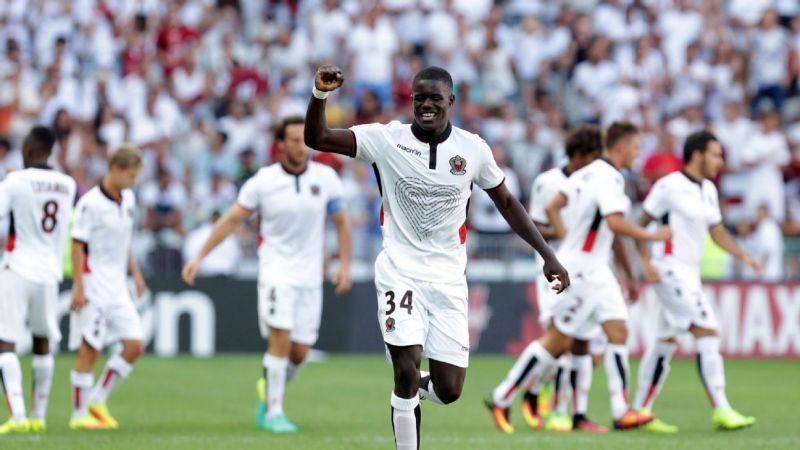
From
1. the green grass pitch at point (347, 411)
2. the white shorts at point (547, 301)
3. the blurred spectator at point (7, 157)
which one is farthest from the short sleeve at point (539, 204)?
the blurred spectator at point (7, 157)

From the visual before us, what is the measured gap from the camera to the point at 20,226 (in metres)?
12.5

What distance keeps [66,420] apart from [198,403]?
2196 mm

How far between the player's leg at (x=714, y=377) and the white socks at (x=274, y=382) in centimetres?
376

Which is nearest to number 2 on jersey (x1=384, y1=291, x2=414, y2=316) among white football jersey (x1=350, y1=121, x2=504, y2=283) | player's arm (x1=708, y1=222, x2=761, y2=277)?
white football jersey (x1=350, y1=121, x2=504, y2=283)

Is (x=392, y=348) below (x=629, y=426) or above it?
above

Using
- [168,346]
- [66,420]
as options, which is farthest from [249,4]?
[66,420]

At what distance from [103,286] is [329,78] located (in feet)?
17.6

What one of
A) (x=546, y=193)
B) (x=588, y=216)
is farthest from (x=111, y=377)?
(x=588, y=216)

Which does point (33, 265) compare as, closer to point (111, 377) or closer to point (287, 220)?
point (111, 377)

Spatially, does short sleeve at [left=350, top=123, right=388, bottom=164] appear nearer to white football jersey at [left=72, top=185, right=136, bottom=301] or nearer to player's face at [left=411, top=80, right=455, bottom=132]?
player's face at [left=411, top=80, right=455, bottom=132]

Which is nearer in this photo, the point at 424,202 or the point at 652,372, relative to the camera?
the point at 424,202

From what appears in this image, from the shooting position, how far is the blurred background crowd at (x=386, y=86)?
74.5 feet

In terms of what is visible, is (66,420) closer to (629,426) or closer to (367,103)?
(629,426)

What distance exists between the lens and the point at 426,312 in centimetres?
935
